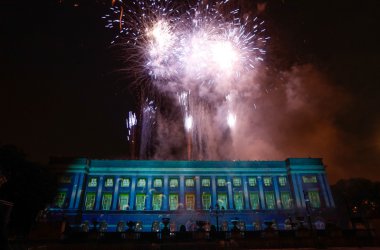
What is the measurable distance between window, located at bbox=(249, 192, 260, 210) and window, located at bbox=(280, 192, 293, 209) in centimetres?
397

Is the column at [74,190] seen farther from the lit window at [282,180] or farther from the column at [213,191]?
the lit window at [282,180]

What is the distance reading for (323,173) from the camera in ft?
151

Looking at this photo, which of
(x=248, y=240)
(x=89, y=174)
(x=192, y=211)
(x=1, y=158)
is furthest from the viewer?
(x=89, y=174)

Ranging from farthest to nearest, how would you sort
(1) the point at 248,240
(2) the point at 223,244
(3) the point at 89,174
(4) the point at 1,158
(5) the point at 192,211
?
→ (3) the point at 89,174, (5) the point at 192,211, (4) the point at 1,158, (1) the point at 248,240, (2) the point at 223,244

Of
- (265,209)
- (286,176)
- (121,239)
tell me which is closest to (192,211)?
(265,209)

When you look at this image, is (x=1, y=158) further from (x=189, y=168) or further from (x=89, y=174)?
(x=189, y=168)

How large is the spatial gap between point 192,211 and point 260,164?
14.4 m

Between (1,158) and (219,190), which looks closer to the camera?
(1,158)

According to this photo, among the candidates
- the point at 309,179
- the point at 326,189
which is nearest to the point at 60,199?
the point at 309,179

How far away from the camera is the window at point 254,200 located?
1716 inches

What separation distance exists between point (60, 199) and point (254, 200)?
3022 cm

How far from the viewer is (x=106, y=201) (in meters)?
42.5

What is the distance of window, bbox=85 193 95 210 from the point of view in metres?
41.6

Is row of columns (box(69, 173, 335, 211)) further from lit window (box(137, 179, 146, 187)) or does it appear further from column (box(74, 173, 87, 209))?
lit window (box(137, 179, 146, 187))
